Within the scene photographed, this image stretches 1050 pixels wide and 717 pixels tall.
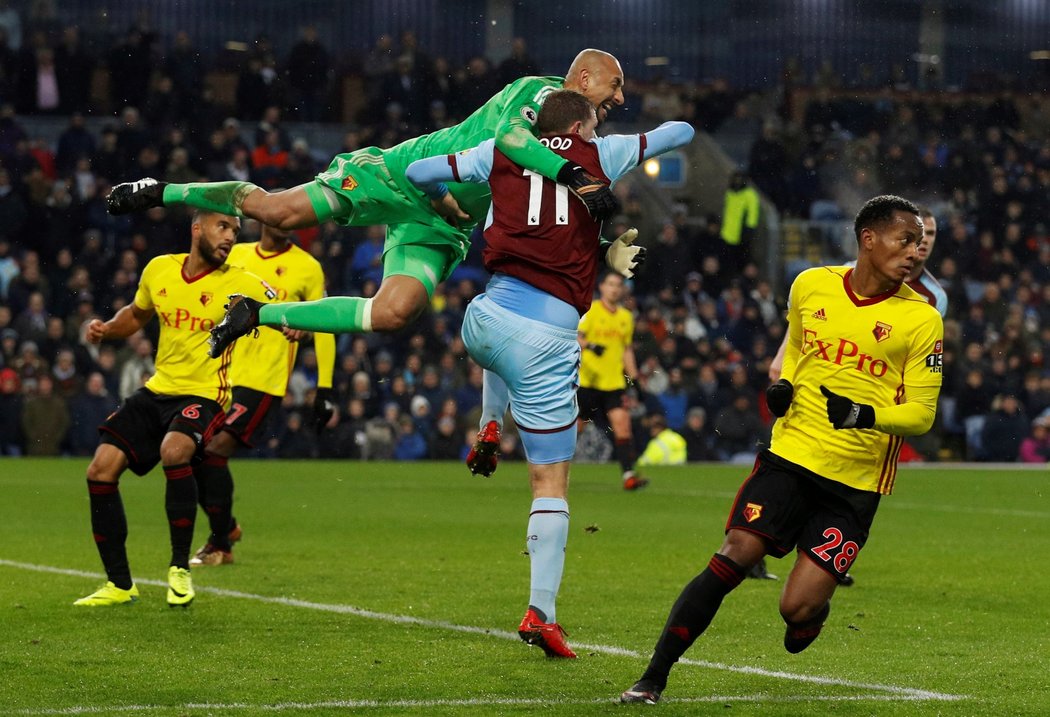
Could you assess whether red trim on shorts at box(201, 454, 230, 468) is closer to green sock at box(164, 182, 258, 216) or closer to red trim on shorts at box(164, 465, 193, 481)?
red trim on shorts at box(164, 465, 193, 481)

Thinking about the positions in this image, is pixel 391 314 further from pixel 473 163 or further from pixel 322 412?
pixel 322 412

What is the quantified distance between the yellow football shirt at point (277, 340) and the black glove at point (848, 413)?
584 cm

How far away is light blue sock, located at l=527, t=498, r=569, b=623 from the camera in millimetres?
7203

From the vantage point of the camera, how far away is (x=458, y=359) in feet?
79.5

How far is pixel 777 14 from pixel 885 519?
708 inches

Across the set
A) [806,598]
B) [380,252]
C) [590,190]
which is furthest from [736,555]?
[380,252]

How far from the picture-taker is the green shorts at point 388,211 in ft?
26.6

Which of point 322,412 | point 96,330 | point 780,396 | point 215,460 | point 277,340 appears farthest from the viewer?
point 277,340

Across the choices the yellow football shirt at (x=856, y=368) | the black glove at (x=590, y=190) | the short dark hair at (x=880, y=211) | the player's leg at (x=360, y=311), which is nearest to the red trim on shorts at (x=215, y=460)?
the player's leg at (x=360, y=311)

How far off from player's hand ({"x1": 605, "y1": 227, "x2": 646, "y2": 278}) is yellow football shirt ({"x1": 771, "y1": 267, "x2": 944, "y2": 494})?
113 cm

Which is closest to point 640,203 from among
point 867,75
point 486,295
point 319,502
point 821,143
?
point 821,143

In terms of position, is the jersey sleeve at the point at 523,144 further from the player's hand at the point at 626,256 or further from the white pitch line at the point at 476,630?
the white pitch line at the point at 476,630

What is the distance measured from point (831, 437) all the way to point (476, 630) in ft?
7.90

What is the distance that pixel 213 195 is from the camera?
8.16 m
